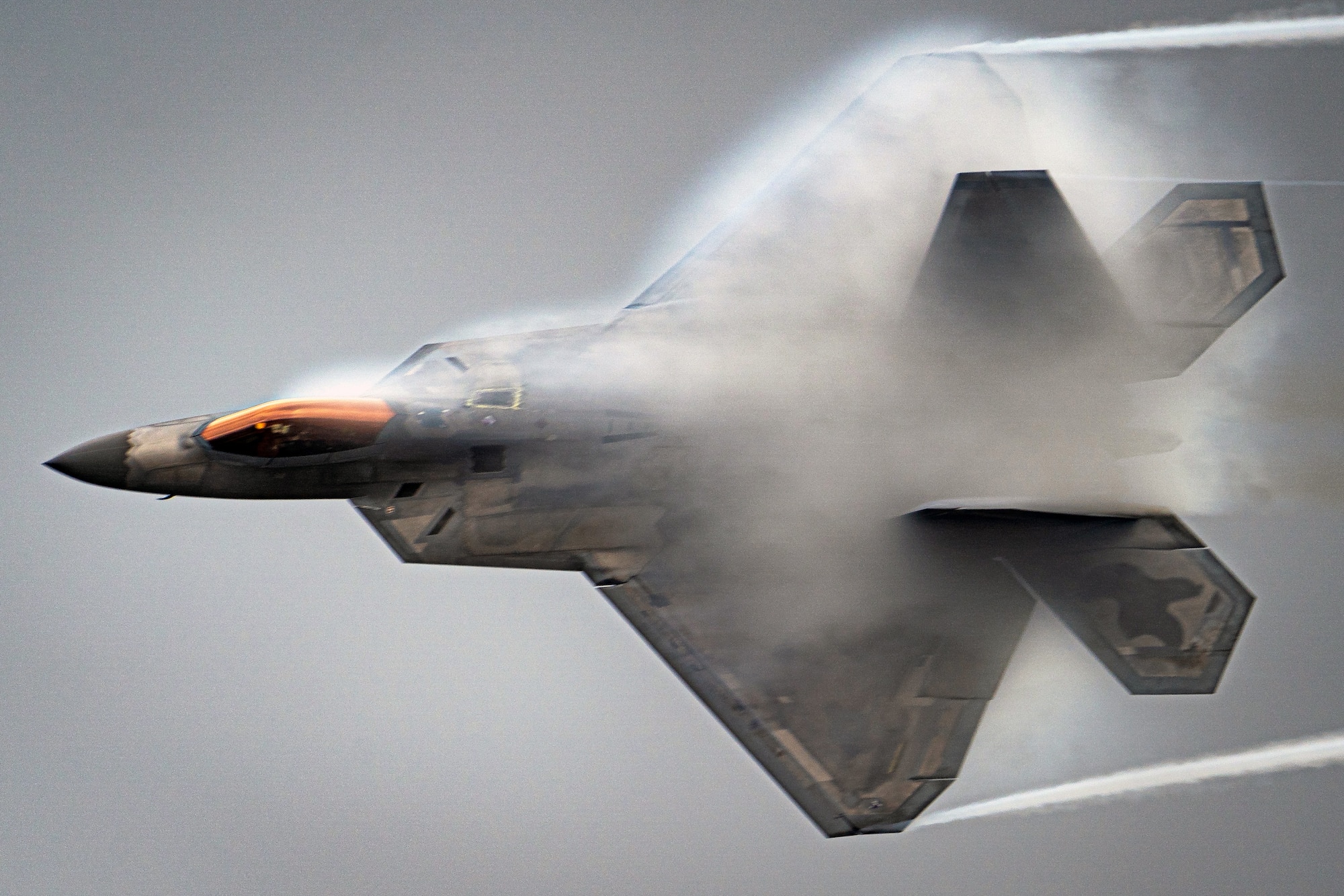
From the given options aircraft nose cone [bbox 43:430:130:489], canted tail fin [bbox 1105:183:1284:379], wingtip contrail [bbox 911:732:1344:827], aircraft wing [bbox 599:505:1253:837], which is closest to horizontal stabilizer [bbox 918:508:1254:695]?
aircraft wing [bbox 599:505:1253:837]

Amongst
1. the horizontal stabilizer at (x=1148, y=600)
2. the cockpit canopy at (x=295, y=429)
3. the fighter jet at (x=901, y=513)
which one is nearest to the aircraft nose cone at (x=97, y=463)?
the fighter jet at (x=901, y=513)

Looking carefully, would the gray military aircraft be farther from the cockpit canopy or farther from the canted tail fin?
the cockpit canopy

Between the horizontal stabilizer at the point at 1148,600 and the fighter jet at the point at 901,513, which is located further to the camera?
the horizontal stabilizer at the point at 1148,600

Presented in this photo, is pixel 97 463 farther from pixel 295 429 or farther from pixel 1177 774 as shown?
pixel 1177 774

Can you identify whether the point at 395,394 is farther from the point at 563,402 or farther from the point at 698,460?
the point at 698,460

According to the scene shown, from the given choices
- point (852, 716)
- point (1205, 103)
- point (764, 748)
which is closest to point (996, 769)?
point (852, 716)

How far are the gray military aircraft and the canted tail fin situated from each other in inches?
0.7

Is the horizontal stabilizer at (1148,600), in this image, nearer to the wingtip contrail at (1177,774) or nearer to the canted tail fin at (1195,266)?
the canted tail fin at (1195,266)

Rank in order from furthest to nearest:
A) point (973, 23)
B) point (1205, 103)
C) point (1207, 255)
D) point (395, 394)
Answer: point (973, 23), point (1205, 103), point (1207, 255), point (395, 394)

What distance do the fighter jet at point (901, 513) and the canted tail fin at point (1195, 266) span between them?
2cm

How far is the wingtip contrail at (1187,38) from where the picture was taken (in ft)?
31.0

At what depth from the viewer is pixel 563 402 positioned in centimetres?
782

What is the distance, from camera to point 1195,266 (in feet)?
27.3

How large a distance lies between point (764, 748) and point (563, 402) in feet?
10.7
